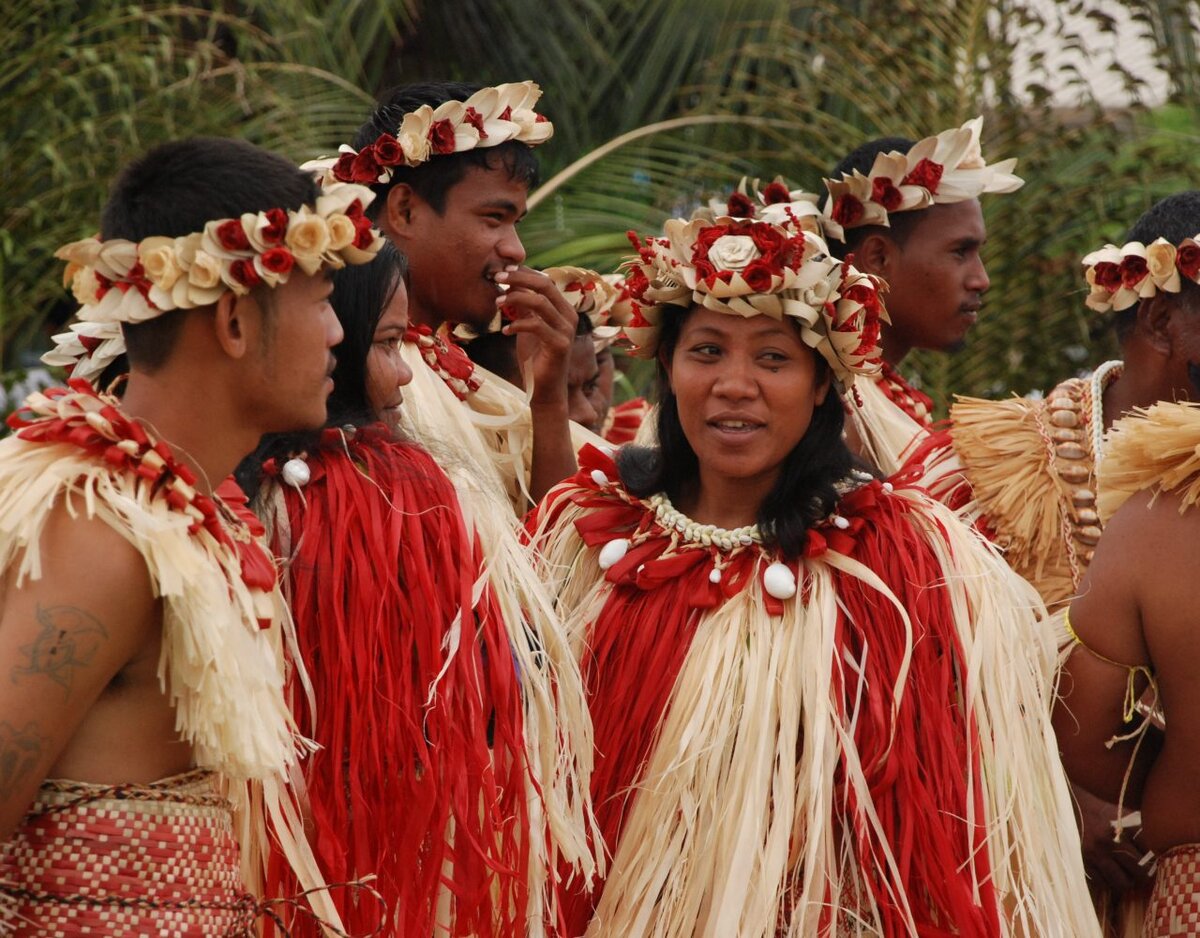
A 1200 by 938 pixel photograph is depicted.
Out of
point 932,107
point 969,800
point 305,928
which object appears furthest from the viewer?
point 932,107

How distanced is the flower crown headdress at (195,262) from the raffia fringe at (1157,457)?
134 cm

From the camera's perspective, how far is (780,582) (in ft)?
10.0

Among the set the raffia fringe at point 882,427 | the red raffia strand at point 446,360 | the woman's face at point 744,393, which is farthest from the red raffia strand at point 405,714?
the raffia fringe at point 882,427

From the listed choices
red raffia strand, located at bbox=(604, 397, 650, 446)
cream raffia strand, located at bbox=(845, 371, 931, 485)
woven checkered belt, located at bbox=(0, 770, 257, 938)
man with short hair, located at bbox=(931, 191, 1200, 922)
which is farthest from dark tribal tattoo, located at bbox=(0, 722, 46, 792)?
red raffia strand, located at bbox=(604, 397, 650, 446)

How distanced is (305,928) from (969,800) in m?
1.09

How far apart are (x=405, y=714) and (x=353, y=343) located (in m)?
0.62

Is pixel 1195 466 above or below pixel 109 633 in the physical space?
below

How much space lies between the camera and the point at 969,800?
9.59 ft

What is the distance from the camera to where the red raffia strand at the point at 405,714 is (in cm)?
274

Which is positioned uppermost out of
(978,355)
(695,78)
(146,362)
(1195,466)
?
(146,362)

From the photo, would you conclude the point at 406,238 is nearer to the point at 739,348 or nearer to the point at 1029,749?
the point at 739,348

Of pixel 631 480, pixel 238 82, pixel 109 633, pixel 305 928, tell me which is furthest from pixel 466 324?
pixel 238 82

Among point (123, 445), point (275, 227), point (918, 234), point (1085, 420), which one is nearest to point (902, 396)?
point (918, 234)

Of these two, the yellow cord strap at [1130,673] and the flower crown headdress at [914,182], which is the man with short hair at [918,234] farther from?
the yellow cord strap at [1130,673]
